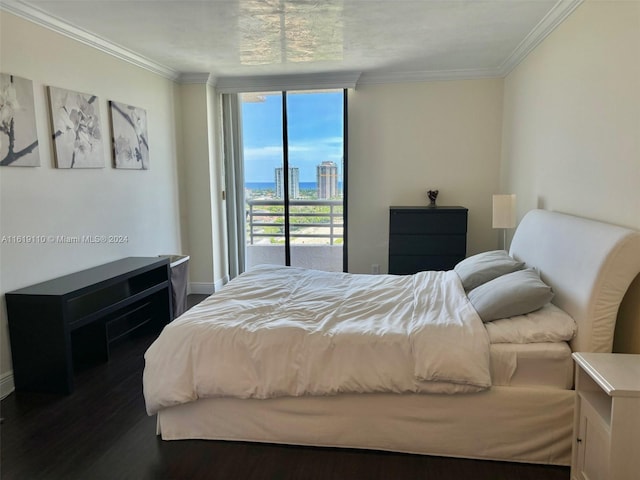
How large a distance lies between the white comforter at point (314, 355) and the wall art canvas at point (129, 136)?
2.14 m

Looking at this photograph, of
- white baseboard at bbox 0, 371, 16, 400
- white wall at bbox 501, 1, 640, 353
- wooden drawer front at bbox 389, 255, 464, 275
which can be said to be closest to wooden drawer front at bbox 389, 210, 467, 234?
wooden drawer front at bbox 389, 255, 464, 275

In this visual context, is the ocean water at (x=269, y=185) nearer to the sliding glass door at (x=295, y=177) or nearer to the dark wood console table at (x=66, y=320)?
the sliding glass door at (x=295, y=177)

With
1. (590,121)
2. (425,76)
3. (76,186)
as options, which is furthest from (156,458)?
(425,76)

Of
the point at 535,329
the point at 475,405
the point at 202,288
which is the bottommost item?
the point at 202,288

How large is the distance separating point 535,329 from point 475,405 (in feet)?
1.60

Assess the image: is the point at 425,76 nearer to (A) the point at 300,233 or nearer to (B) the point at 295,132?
(B) the point at 295,132

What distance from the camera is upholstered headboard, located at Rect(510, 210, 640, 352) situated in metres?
1.93

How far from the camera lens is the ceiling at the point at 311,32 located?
9.28 feet

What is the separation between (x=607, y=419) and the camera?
1.57 meters

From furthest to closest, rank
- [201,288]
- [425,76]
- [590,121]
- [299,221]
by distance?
[299,221]
[201,288]
[425,76]
[590,121]

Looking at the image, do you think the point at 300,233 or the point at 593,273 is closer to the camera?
the point at 593,273

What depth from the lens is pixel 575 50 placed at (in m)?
2.68

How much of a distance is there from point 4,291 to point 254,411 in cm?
186

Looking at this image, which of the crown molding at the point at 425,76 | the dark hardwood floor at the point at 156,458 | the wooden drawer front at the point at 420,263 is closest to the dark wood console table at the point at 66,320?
the dark hardwood floor at the point at 156,458
